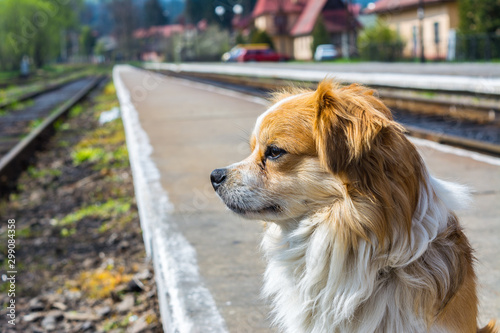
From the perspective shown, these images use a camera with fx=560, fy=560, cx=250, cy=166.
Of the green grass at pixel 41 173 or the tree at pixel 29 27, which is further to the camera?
the tree at pixel 29 27

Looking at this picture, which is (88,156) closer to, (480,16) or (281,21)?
(480,16)

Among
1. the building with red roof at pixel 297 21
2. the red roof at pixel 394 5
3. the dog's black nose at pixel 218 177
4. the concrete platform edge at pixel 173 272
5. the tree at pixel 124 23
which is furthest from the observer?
the tree at pixel 124 23

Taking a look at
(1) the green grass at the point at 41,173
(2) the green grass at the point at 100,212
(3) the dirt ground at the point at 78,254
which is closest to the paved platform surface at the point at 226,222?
(3) the dirt ground at the point at 78,254

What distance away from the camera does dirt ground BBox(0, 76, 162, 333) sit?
12.8ft

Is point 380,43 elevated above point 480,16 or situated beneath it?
situated beneath

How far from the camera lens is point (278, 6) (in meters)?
78.6

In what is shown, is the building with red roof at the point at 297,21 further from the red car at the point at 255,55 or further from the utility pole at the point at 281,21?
the red car at the point at 255,55

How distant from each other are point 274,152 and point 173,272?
→ 1415 mm

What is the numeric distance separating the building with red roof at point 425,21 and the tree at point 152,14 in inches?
3894

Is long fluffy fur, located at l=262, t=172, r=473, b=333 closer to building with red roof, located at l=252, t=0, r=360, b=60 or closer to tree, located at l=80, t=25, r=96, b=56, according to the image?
building with red roof, located at l=252, t=0, r=360, b=60

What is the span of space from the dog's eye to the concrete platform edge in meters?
0.93

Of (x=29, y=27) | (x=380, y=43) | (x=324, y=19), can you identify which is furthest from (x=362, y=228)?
(x=324, y=19)

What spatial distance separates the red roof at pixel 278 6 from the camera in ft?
257

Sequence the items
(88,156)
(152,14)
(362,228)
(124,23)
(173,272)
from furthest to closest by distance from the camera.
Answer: (152,14) < (124,23) < (88,156) < (173,272) < (362,228)
